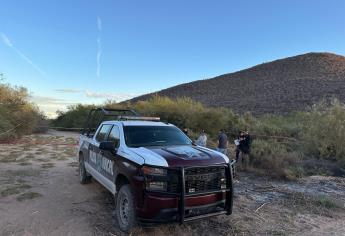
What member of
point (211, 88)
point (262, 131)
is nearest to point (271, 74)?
point (211, 88)

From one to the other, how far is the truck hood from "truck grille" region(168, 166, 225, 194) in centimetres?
11

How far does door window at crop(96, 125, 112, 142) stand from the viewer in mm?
7678

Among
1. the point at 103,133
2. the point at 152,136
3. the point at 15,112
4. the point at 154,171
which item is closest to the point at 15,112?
the point at 15,112

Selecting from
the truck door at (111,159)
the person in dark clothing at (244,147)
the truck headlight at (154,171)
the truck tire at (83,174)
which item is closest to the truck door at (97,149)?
the truck door at (111,159)

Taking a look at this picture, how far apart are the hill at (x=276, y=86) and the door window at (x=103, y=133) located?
29437 millimetres

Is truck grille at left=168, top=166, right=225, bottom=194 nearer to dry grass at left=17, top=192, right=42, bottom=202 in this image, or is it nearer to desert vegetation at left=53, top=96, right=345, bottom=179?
dry grass at left=17, top=192, right=42, bottom=202

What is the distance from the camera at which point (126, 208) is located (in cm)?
581

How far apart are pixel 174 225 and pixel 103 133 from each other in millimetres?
Result: 2865

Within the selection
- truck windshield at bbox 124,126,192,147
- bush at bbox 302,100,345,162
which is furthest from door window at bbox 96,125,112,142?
bush at bbox 302,100,345,162

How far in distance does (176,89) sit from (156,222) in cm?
5954

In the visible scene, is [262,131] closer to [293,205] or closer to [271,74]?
[293,205]

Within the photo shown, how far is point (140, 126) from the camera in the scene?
7066 mm

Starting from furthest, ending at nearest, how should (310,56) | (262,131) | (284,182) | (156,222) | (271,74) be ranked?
(310,56), (271,74), (262,131), (284,182), (156,222)

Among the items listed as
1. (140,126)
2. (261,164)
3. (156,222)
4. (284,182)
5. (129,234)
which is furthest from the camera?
(261,164)
